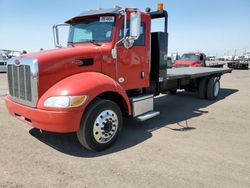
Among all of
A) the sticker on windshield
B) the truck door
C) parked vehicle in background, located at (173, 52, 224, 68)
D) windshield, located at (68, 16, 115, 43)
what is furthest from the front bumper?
parked vehicle in background, located at (173, 52, 224, 68)

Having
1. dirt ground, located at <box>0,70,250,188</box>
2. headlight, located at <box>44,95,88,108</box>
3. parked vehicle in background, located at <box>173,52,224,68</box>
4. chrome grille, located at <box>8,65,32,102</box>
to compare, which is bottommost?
dirt ground, located at <box>0,70,250,188</box>

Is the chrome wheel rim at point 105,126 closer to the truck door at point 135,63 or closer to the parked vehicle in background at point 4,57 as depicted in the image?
the truck door at point 135,63

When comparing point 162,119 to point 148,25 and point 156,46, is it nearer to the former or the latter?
point 156,46

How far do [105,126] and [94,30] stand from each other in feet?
6.32

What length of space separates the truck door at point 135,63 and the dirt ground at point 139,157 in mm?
1090

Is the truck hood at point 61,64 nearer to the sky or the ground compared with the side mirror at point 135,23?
nearer to the ground

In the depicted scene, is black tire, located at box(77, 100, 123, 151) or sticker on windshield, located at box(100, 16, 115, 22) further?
sticker on windshield, located at box(100, 16, 115, 22)

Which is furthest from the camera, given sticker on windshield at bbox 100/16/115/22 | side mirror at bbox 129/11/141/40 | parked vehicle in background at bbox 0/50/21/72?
parked vehicle in background at bbox 0/50/21/72

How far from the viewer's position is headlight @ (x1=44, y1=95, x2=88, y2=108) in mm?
3094

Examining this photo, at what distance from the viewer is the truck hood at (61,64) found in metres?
3.28

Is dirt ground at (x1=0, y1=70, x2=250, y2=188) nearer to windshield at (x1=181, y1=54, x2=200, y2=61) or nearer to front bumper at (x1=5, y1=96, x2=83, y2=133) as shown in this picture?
front bumper at (x1=5, y1=96, x2=83, y2=133)

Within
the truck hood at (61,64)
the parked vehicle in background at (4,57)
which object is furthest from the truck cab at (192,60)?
the parked vehicle in background at (4,57)

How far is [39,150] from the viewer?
12.1 feet

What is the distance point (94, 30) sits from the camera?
4191 mm
